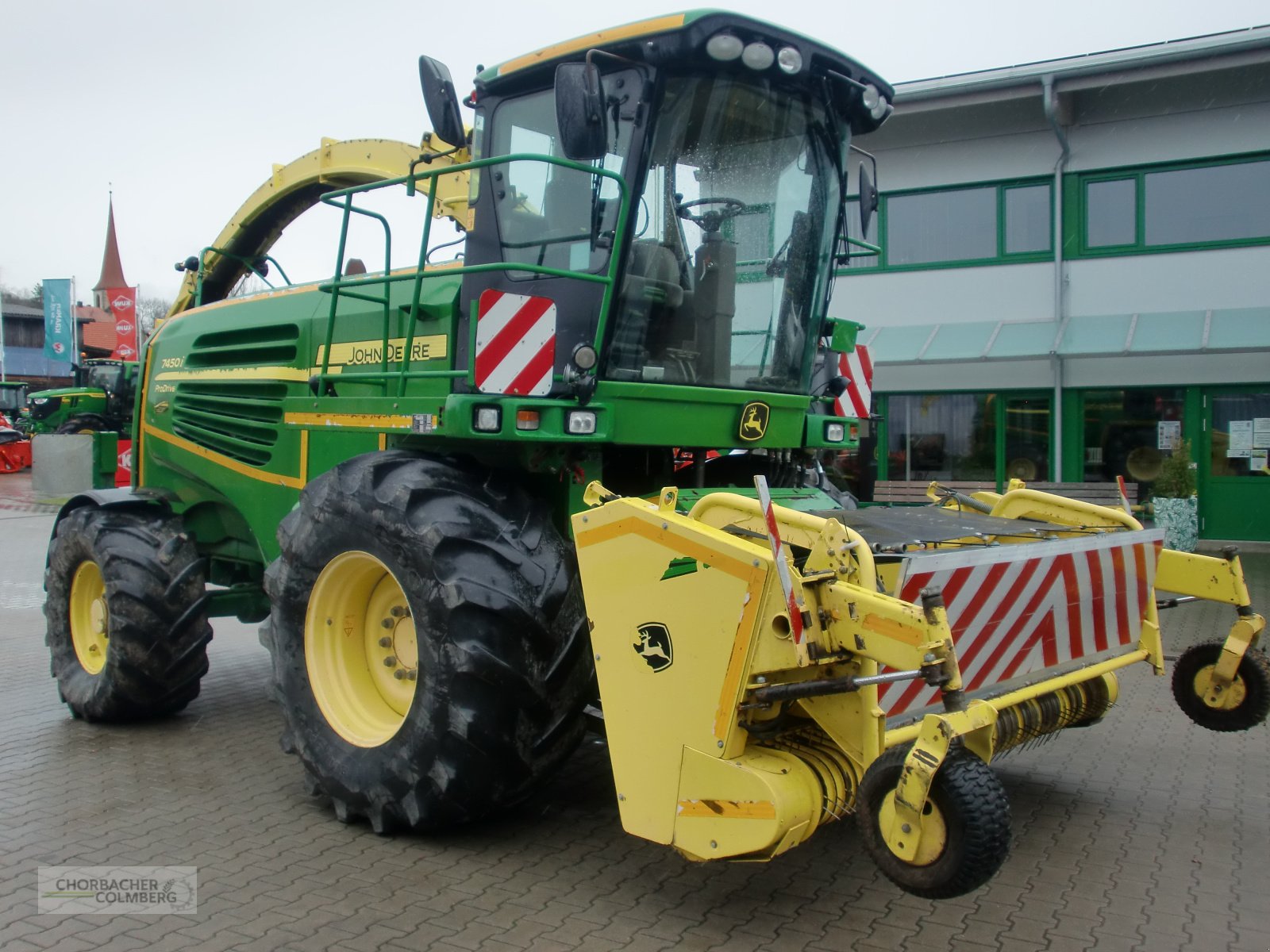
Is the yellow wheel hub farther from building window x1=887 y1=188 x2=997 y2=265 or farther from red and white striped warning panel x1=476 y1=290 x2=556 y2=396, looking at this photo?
building window x1=887 y1=188 x2=997 y2=265

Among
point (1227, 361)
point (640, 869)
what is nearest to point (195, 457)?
point (640, 869)

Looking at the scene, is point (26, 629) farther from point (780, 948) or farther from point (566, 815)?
point (780, 948)

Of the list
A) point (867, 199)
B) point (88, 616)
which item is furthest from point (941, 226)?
point (88, 616)

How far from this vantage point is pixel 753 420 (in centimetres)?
470

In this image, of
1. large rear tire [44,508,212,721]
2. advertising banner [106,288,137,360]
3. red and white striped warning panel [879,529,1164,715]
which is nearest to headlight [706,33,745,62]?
red and white striped warning panel [879,529,1164,715]

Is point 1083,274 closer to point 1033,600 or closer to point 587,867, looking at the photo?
point 1033,600

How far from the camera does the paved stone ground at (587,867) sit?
3.41 meters

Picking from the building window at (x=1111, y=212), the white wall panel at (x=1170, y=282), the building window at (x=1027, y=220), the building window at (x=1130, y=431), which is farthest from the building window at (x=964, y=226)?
the building window at (x=1130, y=431)

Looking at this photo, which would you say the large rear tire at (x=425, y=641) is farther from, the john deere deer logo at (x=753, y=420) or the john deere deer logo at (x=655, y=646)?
the john deere deer logo at (x=753, y=420)

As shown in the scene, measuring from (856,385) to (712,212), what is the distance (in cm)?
171

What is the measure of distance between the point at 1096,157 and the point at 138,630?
12023 millimetres

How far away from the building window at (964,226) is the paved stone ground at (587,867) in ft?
30.2

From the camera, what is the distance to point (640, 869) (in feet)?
12.8

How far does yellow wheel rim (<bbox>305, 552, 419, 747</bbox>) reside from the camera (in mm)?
4352
